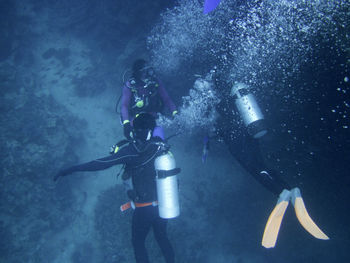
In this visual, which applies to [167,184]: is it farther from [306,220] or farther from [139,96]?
[139,96]

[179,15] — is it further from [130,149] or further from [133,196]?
[133,196]

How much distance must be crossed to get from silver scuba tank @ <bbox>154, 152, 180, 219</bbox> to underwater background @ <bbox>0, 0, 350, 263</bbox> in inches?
95.4

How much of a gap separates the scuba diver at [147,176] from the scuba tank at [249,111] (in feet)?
5.23

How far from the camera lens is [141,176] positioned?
349 cm

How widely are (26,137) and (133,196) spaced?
4.68 meters

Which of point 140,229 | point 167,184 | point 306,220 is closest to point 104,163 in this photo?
point 167,184

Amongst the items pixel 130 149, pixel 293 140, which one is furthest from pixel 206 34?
pixel 130 149

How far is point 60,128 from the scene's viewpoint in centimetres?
654

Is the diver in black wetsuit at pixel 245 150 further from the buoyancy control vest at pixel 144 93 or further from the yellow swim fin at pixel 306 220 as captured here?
the buoyancy control vest at pixel 144 93

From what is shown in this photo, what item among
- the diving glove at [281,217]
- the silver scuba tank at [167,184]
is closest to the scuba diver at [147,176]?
the silver scuba tank at [167,184]

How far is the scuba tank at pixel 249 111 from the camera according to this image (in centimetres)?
378

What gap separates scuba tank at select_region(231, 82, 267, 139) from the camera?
378 centimetres

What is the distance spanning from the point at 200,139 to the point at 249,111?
8.88 ft

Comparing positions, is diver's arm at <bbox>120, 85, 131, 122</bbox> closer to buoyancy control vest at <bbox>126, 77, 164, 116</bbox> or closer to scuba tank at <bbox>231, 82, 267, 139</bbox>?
buoyancy control vest at <bbox>126, 77, 164, 116</bbox>
